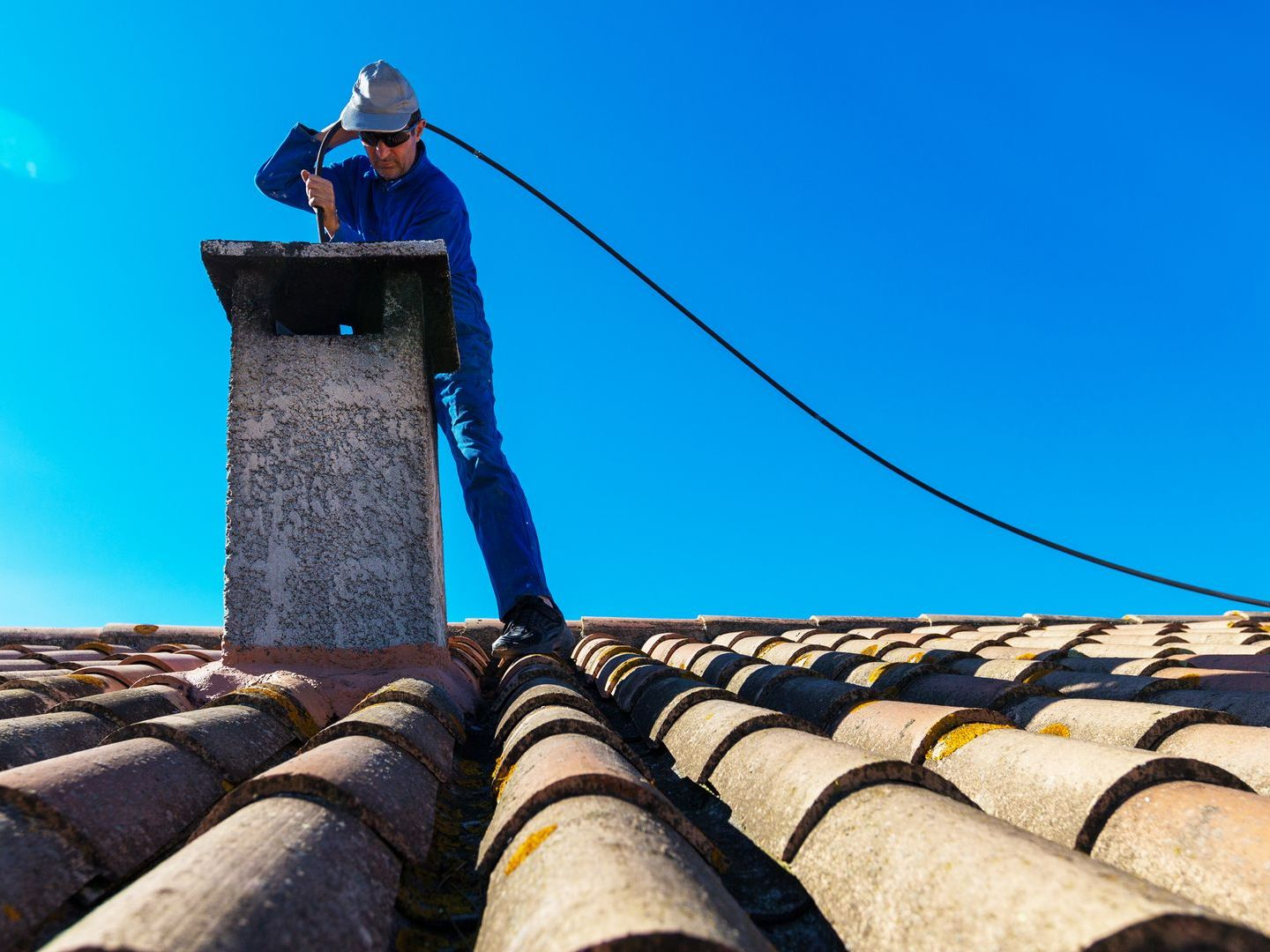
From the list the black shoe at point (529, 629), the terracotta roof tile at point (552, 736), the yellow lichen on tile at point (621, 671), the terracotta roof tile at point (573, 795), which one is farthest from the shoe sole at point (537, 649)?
the terracotta roof tile at point (573, 795)

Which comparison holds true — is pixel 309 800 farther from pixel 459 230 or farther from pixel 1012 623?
pixel 1012 623

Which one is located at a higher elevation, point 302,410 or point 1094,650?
point 302,410

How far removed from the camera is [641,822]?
1288mm

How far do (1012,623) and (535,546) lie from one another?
4389 mm

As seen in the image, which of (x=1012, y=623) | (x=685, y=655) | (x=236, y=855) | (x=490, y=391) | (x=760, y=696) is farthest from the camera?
(x=1012, y=623)

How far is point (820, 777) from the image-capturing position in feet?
5.14

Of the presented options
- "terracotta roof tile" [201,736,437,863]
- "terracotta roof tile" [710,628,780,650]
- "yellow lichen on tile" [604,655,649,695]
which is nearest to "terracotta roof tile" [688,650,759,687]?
"yellow lichen on tile" [604,655,649,695]

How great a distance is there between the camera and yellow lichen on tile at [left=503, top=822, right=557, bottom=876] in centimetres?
125

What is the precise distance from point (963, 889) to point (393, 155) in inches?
153

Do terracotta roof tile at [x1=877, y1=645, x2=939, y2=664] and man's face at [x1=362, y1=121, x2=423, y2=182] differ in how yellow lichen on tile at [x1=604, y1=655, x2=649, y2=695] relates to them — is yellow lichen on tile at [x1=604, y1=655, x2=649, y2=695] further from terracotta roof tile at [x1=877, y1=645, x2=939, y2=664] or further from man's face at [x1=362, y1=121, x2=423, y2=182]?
man's face at [x1=362, y1=121, x2=423, y2=182]

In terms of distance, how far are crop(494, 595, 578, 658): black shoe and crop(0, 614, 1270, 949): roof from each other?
3.80ft

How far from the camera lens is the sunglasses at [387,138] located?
4051 millimetres

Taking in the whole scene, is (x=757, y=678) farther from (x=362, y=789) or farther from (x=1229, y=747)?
(x=362, y=789)

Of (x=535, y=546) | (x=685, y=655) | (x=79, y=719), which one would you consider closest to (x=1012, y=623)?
(x=685, y=655)
